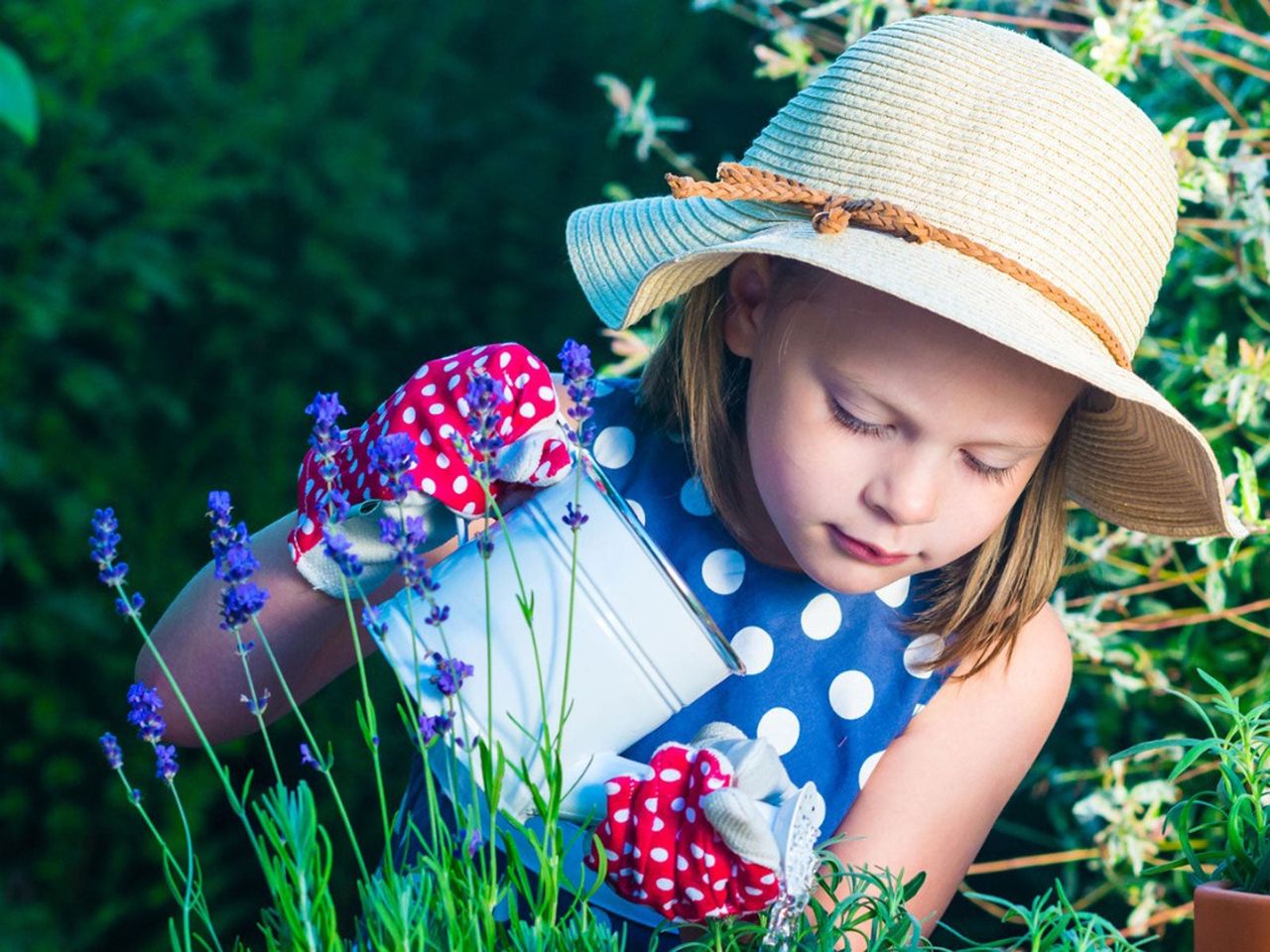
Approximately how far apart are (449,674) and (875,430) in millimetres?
443

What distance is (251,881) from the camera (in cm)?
301

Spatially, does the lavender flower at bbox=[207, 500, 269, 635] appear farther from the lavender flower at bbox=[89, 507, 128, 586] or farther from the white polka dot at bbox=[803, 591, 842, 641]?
the white polka dot at bbox=[803, 591, 842, 641]

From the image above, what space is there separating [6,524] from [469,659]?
1864 millimetres

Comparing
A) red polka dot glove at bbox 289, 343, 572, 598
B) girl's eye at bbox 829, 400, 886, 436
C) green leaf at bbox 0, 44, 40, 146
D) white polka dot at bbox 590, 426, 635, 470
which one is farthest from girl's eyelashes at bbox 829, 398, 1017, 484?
green leaf at bbox 0, 44, 40, 146

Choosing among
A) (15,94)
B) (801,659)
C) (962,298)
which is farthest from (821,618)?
(15,94)

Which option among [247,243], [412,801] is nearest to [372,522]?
[412,801]

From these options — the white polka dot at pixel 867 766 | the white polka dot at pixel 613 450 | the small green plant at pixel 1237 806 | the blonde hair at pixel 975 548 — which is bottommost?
the small green plant at pixel 1237 806

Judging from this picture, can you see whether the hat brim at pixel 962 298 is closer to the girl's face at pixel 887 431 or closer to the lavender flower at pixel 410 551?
the girl's face at pixel 887 431

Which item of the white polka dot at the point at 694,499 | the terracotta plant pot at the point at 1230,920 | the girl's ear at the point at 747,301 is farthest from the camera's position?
the white polka dot at the point at 694,499

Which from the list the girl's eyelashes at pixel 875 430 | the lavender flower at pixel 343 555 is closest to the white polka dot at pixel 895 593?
the girl's eyelashes at pixel 875 430

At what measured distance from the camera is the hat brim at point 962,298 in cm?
119

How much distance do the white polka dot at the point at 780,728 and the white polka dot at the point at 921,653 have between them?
121 millimetres

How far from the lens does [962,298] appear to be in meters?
1.18

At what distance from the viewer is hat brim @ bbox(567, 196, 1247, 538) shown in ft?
3.89
